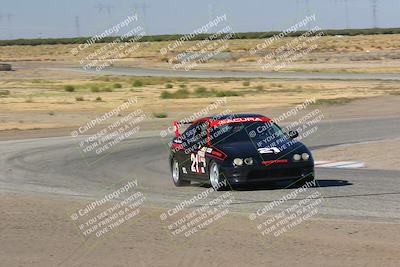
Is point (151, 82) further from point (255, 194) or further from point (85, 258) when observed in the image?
point (85, 258)

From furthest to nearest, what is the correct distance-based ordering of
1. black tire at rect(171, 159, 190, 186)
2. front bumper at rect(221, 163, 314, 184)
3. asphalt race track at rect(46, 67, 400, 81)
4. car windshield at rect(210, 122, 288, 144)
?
asphalt race track at rect(46, 67, 400, 81) → black tire at rect(171, 159, 190, 186) → car windshield at rect(210, 122, 288, 144) → front bumper at rect(221, 163, 314, 184)

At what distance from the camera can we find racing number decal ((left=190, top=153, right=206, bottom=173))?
53.6ft

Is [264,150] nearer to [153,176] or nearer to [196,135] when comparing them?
[196,135]

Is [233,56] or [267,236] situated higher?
[267,236]

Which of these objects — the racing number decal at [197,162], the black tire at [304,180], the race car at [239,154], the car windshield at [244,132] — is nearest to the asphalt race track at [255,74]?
the race car at [239,154]

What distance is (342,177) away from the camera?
17688 mm

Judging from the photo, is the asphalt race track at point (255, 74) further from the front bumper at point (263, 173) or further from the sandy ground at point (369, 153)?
the front bumper at point (263, 173)

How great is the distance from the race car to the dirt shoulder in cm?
291

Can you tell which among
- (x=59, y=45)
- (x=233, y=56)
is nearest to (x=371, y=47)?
(x=233, y=56)

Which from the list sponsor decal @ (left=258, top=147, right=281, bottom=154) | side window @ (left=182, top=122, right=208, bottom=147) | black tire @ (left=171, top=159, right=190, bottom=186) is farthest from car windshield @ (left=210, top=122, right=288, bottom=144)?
black tire @ (left=171, top=159, right=190, bottom=186)

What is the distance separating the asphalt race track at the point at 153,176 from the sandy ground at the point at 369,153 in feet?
3.70

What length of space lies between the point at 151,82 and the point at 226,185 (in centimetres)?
5401

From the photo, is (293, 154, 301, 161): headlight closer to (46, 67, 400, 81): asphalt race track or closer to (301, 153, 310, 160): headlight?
(301, 153, 310, 160): headlight

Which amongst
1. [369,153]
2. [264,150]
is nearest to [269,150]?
[264,150]
